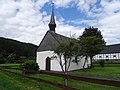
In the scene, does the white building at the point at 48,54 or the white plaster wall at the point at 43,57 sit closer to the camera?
the white building at the point at 48,54

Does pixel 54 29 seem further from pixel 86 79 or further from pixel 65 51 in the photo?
pixel 86 79

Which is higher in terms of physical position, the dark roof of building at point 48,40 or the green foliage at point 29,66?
the dark roof of building at point 48,40

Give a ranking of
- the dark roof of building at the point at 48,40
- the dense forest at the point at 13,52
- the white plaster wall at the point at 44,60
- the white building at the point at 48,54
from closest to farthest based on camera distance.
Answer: the white plaster wall at the point at 44,60
the white building at the point at 48,54
the dark roof of building at the point at 48,40
the dense forest at the point at 13,52

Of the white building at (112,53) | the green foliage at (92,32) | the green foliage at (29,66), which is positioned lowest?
the green foliage at (29,66)

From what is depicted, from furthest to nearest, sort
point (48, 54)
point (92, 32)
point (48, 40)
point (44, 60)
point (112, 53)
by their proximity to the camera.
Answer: point (112, 53), point (92, 32), point (48, 40), point (44, 60), point (48, 54)

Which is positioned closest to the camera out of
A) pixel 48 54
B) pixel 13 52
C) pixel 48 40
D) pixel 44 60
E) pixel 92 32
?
pixel 48 54

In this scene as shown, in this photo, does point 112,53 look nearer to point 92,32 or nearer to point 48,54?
point 92,32

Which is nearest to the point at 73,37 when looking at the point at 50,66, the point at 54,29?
the point at 50,66

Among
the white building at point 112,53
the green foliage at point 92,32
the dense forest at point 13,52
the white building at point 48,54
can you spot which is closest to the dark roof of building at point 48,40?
the white building at point 48,54

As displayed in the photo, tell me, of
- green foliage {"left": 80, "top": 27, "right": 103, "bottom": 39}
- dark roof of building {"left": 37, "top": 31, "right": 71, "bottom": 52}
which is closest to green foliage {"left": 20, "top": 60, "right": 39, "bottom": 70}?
dark roof of building {"left": 37, "top": 31, "right": 71, "bottom": 52}

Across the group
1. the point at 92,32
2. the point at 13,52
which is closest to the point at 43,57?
the point at 92,32

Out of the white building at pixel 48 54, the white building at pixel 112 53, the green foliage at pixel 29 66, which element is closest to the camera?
the green foliage at pixel 29 66

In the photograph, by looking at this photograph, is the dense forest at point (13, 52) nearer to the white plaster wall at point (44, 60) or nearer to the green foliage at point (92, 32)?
the green foliage at point (92, 32)

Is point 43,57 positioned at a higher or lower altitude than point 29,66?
higher
